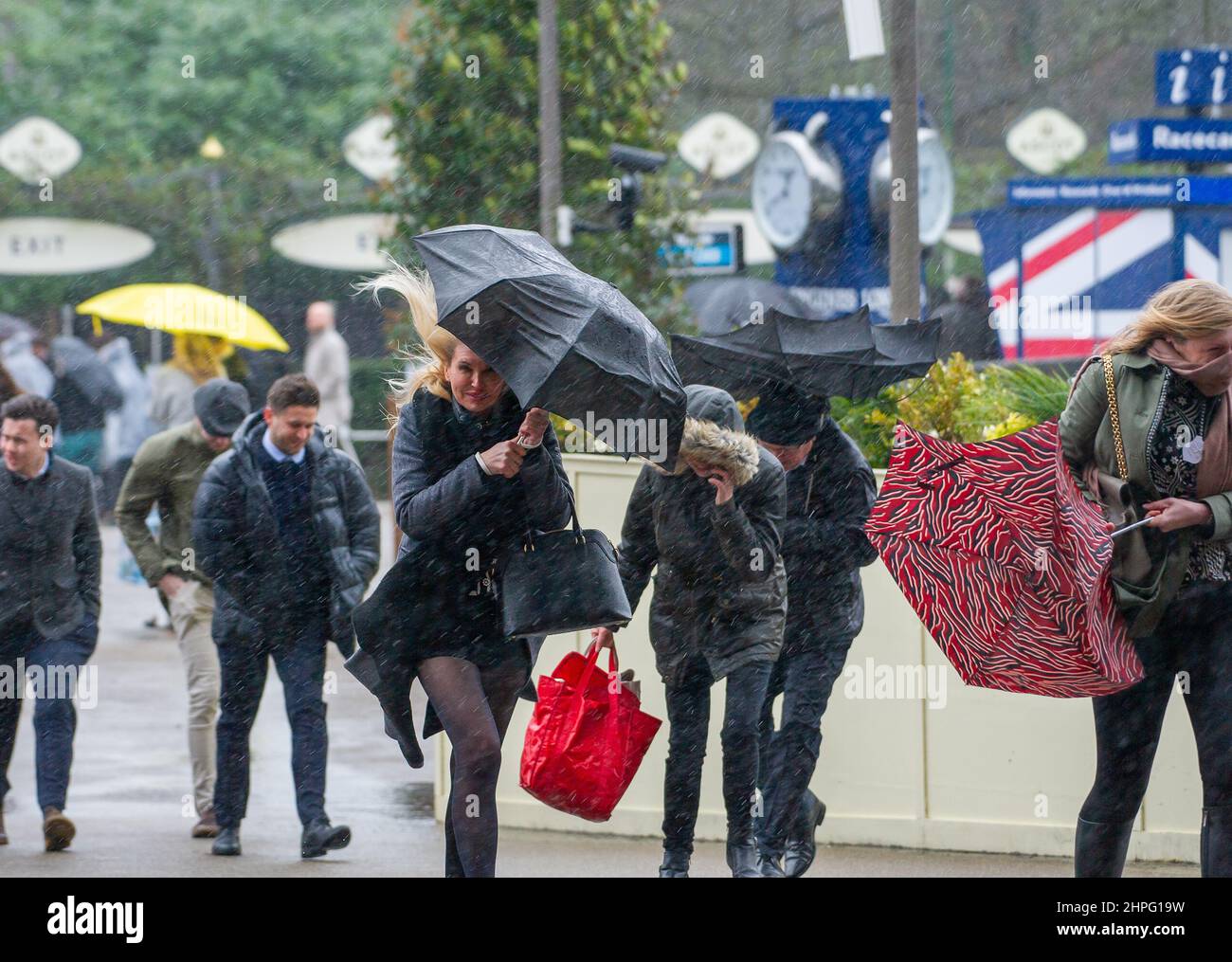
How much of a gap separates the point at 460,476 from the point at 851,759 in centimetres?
309

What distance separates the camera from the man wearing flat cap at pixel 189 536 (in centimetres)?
891

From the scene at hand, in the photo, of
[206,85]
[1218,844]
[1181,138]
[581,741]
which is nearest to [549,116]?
Answer: [1181,138]

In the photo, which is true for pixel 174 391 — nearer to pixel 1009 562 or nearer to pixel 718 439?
pixel 718 439

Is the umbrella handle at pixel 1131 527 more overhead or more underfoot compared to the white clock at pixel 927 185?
more underfoot

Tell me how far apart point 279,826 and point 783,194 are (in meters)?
11.1

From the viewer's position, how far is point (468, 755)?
6086 millimetres

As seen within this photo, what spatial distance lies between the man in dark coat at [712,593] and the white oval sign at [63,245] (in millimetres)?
18559

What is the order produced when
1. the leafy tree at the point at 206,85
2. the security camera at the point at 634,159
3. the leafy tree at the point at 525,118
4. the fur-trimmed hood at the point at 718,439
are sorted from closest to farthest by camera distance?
the fur-trimmed hood at the point at 718,439 → the security camera at the point at 634,159 → the leafy tree at the point at 525,118 → the leafy tree at the point at 206,85

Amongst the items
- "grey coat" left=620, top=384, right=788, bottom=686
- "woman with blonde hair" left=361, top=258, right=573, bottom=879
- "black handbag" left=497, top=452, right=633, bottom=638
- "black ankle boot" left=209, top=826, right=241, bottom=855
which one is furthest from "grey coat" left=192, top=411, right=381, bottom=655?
"black handbag" left=497, top=452, right=633, bottom=638

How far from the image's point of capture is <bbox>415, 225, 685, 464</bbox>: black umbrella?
585cm

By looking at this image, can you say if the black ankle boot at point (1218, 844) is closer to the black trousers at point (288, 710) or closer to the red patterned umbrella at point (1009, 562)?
the red patterned umbrella at point (1009, 562)

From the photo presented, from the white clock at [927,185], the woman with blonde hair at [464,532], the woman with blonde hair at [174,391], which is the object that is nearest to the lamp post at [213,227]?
the white clock at [927,185]
